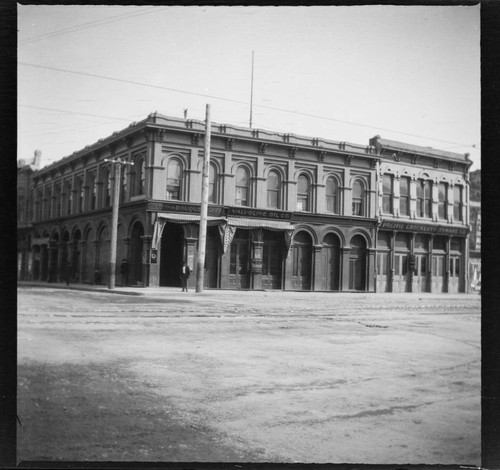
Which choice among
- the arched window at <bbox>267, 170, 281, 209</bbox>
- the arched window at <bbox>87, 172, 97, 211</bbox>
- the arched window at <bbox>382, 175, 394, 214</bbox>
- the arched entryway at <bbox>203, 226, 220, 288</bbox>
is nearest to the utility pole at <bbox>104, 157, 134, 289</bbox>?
the arched window at <bbox>87, 172, 97, 211</bbox>

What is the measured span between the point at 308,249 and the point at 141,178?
1899 millimetres

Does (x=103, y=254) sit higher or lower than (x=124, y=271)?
higher

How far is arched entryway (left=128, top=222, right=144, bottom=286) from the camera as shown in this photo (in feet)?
15.6

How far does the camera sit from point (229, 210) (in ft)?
16.2

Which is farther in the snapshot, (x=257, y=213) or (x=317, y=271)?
(x=317, y=271)

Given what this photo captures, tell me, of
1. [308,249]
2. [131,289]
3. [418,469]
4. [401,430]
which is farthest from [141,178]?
[418,469]

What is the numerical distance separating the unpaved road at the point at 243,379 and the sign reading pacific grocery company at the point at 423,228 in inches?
30.2

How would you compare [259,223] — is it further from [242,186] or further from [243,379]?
[243,379]

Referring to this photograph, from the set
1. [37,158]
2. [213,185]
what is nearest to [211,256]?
[213,185]

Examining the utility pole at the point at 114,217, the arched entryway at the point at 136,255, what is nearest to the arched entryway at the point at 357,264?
the arched entryway at the point at 136,255

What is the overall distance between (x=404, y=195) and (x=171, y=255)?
2.83 meters

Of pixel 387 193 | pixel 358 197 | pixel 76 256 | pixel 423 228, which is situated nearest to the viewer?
pixel 76 256

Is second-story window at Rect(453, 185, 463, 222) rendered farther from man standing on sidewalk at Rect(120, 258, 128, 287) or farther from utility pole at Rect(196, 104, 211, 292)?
man standing on sidewalk at Rect(120, 258, 128, 287)

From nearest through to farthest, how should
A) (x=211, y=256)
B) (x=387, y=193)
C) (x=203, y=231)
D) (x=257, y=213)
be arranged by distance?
1. (x=203, y=231)
2. (x=211, y=256)
3. (x=257, y=213)
4. (x=387, y=193)
